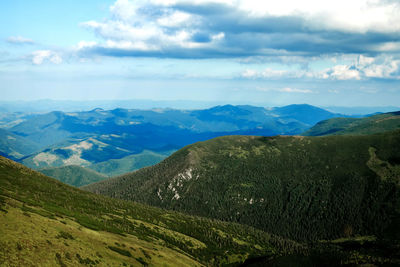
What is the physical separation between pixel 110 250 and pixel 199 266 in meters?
57.9

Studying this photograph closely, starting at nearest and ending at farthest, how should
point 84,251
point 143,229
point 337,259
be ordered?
point 84,251, point 337,259, point 143,229

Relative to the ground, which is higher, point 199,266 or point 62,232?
point 62,232

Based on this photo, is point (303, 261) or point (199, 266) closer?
point (199, 266)

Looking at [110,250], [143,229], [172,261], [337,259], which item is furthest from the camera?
[143,229]

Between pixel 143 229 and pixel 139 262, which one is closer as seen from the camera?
pixel 139 262

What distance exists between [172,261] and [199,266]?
71.7 ft

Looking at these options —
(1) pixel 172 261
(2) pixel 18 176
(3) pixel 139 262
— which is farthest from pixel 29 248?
(2) pixel 18 176

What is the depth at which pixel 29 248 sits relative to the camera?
2972 inches

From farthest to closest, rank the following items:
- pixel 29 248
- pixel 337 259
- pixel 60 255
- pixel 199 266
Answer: pixel 337 259 < pixel 199 266 < pixel 60 255 < pixel 29 248

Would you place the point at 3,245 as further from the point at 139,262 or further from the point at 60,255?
the point at 139,262

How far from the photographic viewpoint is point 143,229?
639ft

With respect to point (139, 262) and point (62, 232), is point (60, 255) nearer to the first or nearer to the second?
point (62, 232)

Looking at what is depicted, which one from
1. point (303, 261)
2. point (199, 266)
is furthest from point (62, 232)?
point (303, 261)

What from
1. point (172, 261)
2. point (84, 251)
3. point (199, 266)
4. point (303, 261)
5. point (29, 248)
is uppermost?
point (29, 248)
